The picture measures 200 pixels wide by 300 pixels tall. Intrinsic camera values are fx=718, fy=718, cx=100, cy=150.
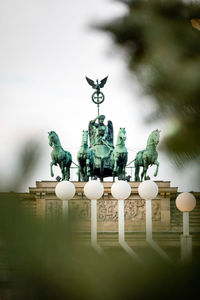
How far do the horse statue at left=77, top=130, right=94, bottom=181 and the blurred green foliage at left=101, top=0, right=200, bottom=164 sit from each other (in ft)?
58.1

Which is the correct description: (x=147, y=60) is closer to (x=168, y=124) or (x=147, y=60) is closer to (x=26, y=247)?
(x=168, y=124)

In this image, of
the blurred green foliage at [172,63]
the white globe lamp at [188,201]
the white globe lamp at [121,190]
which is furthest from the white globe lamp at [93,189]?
the blurred green foliage at [172,63]

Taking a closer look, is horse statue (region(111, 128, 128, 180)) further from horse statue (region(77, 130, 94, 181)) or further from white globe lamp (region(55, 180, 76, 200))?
white globe lamp (region(55, 180, 76, 200))

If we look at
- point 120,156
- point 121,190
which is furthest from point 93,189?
point 120,156

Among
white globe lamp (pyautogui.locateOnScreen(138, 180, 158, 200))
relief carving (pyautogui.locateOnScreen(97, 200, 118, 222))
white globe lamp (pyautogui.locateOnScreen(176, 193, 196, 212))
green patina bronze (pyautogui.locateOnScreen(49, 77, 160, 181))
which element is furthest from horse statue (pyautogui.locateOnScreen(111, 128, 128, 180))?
white globe lamp (pyautogui.locateOnScreen(176, 193, 196, 212))

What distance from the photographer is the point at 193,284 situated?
1007 millimetres

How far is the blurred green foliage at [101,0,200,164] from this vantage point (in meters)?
1.29

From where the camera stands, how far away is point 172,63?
4.27 feet

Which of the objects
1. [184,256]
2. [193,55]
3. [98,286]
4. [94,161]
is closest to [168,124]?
[193,55]

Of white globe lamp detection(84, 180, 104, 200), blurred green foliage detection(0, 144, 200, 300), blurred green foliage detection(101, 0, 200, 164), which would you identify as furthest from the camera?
white globe lamp detection(84, 180, 104, 200)

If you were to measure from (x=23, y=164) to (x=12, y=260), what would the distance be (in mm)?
133

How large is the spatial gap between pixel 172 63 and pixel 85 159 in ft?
60.3

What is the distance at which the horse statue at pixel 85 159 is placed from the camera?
19391 mm

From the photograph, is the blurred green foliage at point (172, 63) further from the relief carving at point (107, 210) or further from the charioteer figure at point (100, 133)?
the relief carving at point (107, 210)
